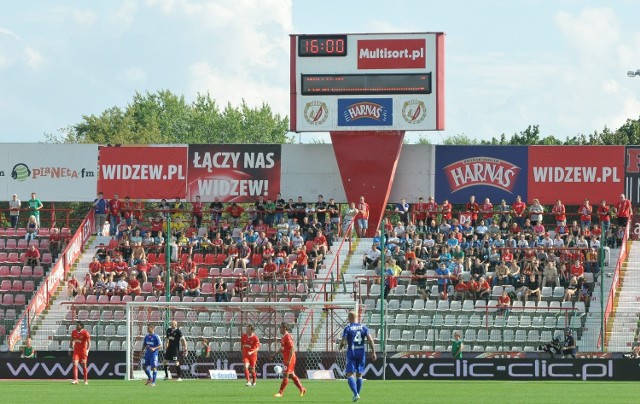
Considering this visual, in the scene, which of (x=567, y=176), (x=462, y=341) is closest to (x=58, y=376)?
(x=462, y=341)

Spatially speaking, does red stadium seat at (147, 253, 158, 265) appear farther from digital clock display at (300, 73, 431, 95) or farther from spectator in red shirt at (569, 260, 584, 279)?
spectator in red shirt at (569, 260, 584, 279)

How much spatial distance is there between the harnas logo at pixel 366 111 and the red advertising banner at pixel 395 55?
127 centimetres

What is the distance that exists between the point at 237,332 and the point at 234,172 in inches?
522

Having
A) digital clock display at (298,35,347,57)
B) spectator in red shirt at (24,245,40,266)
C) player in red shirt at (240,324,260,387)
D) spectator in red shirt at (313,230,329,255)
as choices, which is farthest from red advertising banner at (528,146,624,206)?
player in red shirt at (240,324,260,387)

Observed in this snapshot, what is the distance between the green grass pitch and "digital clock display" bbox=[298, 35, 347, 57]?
16.5 metres

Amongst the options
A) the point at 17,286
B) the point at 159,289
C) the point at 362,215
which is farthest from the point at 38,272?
the point at 362,215

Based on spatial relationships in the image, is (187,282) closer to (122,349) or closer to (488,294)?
(122,349)

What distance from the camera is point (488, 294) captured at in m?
43.4

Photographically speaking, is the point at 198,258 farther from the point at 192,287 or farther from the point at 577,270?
the point at 577,270

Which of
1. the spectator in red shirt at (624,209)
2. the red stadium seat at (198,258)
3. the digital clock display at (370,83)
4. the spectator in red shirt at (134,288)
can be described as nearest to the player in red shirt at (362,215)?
the digital clock display at (370,83)

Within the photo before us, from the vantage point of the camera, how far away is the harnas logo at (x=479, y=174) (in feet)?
171

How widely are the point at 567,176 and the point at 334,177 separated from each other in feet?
29.6

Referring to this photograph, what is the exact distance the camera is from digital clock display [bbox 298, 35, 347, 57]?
4888 cm

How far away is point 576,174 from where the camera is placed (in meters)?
52.0
